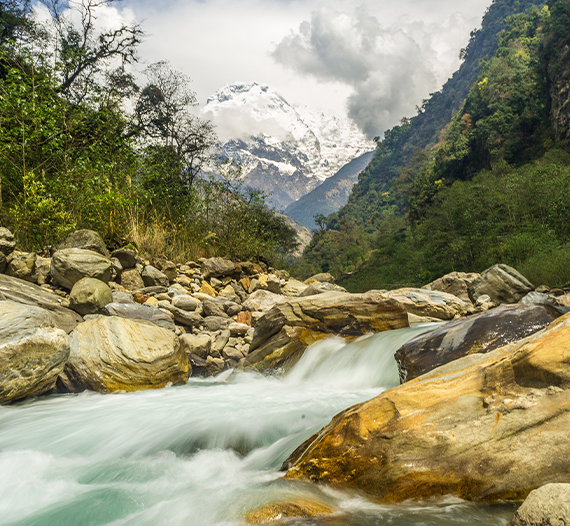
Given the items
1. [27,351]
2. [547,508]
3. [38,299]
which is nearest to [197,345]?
[38,299]

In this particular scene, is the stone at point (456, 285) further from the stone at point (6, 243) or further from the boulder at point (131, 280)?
the stone at point (6, 243)

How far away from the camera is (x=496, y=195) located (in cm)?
2089

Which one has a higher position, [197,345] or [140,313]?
[140,313]

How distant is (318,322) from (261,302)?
2737 millimetres

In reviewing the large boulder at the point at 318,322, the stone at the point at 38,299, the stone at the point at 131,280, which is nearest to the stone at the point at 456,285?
the large boulder at the point at 318,322

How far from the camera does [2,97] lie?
25.0 ft

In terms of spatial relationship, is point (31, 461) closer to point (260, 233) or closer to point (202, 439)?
point (202, 439)

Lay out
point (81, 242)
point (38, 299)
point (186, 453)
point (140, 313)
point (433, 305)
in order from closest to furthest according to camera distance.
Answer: point (186, 453), point (38, 299), point (140, 313), point (81, 242), point (433, 305)

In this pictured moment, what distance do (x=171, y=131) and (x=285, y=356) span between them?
56.8 feet

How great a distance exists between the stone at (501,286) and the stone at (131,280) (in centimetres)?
936

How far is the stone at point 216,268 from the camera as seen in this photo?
1159cm

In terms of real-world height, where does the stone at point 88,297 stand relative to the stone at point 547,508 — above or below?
above

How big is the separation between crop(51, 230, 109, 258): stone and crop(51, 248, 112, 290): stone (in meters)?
0.49

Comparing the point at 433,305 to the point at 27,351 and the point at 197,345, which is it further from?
the point at 27,351
